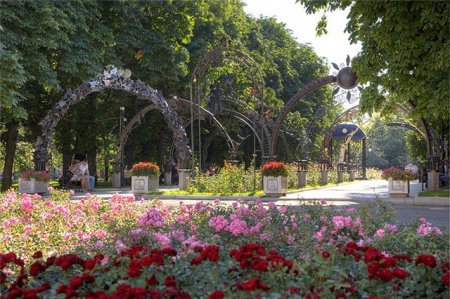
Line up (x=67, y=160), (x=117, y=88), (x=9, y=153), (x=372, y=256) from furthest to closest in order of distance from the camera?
(x=67, y=160), (x=9, y=153), (x=117, y=88), (x=372, y=256)

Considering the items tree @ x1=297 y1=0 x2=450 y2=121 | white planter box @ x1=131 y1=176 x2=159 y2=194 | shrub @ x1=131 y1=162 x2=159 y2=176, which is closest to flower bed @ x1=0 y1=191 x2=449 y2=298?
tree @ x1=297 y1=0 x2=450 y2=121

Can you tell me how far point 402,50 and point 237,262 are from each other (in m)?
9.75

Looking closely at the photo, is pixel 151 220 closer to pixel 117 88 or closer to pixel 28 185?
pixel 28 185

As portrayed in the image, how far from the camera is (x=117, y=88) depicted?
25.8 metres

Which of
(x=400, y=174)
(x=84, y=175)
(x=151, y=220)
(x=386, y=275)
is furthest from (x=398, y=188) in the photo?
(x=386, y=275)

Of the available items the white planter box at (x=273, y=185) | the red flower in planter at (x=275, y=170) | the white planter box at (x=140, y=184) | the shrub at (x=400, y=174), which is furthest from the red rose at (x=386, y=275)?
the white planter box at (x=140, y=184)

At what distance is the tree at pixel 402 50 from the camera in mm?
12484

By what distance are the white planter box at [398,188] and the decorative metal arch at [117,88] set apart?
30.2 ft

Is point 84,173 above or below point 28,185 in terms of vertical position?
above

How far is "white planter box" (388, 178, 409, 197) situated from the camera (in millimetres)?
20984

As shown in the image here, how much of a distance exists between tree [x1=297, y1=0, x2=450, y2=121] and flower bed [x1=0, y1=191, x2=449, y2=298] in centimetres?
594

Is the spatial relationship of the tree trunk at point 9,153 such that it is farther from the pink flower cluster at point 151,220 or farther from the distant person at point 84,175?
the pink flower cluster at point 151,220

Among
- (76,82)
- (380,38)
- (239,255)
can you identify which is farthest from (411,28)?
(76,82)

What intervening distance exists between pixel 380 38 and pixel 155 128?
86.6ft
